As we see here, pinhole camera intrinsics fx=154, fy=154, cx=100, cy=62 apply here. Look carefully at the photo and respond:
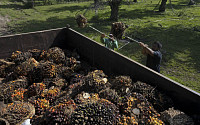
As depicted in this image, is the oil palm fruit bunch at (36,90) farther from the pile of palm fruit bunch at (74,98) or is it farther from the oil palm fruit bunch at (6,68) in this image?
the oil palm fruit bunch at (6,68)

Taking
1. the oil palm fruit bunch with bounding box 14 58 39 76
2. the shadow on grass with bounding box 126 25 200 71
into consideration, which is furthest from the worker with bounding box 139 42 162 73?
the oil palm fruit bunch with bounding box 14 58 39 76

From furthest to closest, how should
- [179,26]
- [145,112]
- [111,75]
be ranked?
[179,26] → [111,75] → [145,112]

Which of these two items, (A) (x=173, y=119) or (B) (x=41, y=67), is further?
(B) (x=41, y=67)

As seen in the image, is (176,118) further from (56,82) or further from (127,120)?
(56,82)

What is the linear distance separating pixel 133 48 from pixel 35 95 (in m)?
6.18

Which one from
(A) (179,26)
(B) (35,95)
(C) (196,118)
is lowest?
(B) (35,95)

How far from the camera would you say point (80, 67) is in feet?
18.6

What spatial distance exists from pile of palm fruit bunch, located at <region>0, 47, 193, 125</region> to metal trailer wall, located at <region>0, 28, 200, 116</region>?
0.21 metres

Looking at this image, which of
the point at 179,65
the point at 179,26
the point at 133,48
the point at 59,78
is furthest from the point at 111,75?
the point at 179,26

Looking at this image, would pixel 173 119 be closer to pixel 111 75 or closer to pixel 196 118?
pixel 196 118

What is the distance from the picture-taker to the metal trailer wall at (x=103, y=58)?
10.5ft

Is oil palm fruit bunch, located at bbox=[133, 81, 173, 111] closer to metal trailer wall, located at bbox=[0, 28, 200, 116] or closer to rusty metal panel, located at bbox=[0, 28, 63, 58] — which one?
metal trailer wall, located at bbox=[0, 28, 200, 116]

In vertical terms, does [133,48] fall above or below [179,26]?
below

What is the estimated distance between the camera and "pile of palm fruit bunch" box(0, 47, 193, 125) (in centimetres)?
308
